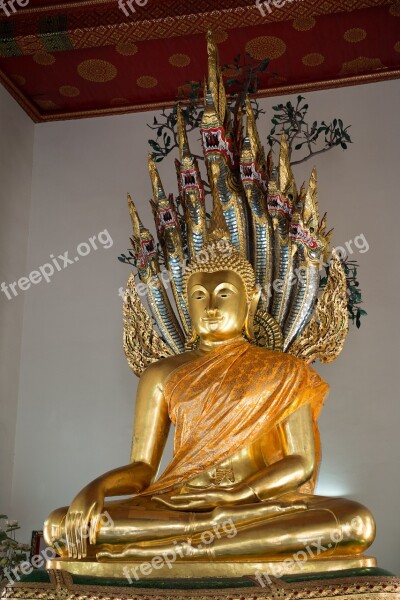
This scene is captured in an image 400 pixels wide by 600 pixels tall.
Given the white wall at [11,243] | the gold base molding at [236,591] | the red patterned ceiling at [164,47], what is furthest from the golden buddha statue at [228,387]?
the white wall at [11,243]

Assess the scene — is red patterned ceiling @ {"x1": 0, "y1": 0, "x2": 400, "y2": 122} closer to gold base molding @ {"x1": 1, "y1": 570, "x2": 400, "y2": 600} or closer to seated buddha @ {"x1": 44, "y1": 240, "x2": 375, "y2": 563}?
seated buddha @ {"x1": 44, "y1": 240, "x2": 375, "y2": 563}

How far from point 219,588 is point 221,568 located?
27cm

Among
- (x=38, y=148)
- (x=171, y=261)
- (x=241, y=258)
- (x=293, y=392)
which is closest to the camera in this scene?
(x=293, y=392)

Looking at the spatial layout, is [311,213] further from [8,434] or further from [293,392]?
[8,434]

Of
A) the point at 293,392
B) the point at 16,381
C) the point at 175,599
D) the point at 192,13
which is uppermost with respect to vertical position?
the point at 192,13

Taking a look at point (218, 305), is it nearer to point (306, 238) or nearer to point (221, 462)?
point (306, 238)

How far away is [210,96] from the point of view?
4.40 metres

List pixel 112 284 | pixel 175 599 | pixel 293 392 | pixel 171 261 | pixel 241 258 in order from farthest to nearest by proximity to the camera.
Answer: pixel 112 284 < pixel 171 261 < pixel 241 258 < pixel 293 392 < pixel 175 599

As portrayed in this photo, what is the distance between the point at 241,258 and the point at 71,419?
5.62ft

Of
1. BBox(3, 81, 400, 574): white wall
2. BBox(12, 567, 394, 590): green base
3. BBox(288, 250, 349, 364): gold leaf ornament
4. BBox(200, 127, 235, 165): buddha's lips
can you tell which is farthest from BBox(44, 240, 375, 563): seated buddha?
BBox(3, 81, 400, 574): white wall

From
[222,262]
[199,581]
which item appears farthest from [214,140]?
[199,581]

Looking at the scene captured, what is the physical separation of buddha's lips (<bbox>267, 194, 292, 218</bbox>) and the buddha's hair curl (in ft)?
1.02

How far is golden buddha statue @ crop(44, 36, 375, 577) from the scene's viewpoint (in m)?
3.24

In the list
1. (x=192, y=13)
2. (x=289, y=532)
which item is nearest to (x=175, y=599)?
(x=289, y=532)
